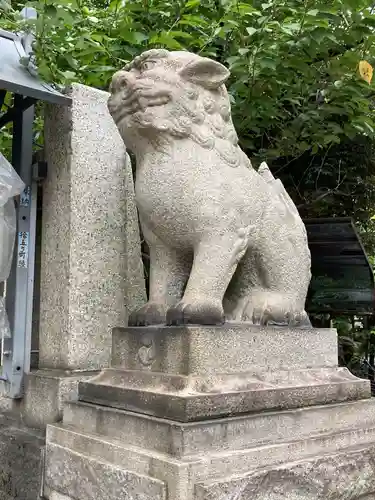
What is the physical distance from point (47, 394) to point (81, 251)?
730mm

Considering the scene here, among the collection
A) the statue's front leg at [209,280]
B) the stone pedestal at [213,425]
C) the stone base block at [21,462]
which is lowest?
the stone base block at [21,462]

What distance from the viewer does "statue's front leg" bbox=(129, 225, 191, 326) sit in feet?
7.98

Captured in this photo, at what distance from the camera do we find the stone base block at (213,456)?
1839 mm

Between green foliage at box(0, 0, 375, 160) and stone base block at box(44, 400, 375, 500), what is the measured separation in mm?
1819

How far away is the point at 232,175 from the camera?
2381 millimetres

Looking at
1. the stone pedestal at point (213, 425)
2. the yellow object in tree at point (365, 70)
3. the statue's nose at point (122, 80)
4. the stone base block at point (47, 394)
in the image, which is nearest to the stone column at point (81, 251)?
the stone base block at point (47, 394)

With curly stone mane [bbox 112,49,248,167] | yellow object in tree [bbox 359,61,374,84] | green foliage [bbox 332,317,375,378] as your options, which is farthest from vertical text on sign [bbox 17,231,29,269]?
green foliage [bbox 332,317,375,378]

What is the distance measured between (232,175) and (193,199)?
253 millimetres

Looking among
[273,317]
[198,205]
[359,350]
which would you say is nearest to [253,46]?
[198,205]

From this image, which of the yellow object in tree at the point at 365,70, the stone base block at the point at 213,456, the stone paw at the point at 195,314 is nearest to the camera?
the stone base block at the point at 213,456

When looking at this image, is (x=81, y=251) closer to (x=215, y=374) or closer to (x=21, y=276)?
(x=21, y=276)

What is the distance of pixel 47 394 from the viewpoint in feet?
8.60

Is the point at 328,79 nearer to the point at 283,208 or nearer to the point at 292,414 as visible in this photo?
the point at 283,208

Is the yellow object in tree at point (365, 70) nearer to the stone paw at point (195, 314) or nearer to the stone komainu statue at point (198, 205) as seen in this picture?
the stone komainu statue at point (198, 205)
